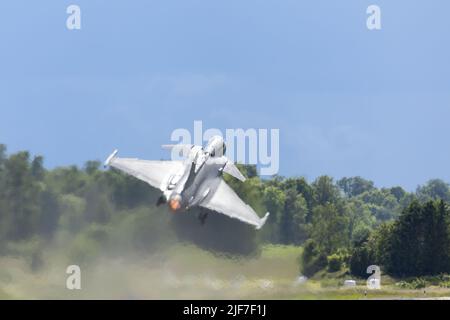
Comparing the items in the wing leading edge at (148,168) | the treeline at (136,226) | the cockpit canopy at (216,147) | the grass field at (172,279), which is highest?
the cockpit canopy at (216,147)

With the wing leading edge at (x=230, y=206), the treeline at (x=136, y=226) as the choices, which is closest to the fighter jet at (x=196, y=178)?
the wing leading edge at (x=230, y=206)

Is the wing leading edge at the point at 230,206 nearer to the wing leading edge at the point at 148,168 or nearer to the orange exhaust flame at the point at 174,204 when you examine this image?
the wing leading edge at the point at 148,168

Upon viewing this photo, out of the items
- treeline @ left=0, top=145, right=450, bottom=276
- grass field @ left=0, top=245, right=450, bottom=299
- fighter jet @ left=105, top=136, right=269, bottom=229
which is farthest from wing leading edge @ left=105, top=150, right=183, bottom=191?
grass field @ left=0, top=245, right=450, bottom=299

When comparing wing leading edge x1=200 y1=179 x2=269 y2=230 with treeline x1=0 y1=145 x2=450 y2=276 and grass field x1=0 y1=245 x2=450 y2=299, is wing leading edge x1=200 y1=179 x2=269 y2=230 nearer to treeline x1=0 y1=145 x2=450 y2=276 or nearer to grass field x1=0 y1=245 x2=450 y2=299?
treeline x1=0 y1=145 x2=450 y2=276

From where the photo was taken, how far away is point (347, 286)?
105m

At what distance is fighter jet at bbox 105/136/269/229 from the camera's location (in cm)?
9681

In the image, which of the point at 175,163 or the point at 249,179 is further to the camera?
the point at 249,179

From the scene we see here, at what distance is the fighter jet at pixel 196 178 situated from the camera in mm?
96812

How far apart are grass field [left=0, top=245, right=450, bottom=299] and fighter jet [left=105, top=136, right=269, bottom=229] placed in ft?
9.74

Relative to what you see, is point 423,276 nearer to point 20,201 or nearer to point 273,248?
point 273,248

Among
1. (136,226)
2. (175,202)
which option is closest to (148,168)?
(136,226)

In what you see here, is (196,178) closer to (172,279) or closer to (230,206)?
(230,206)
